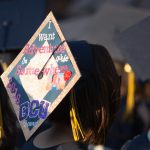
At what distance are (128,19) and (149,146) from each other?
4033 mm

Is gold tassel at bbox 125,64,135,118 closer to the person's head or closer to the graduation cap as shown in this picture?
the graduation cap

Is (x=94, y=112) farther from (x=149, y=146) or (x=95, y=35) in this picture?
(x=95, y=35)

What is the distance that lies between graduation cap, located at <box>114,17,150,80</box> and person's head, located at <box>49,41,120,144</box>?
0.11m

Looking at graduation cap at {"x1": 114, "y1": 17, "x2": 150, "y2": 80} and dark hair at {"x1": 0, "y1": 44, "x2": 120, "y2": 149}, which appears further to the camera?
graduation cap at {"x1": 114, "y1": 17, "x2": 150, "y2": 80}

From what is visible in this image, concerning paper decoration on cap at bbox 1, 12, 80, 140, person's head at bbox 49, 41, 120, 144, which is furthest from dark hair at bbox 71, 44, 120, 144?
paper decoration on cap at bbox 1, 12, 80, 140

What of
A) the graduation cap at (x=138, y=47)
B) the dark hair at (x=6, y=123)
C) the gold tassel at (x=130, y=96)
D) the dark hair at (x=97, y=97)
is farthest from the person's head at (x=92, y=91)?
the gold tassel at (x=130, y=96)

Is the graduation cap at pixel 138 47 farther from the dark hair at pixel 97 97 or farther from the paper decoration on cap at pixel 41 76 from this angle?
the paper decoration on cap at pixel 41 76

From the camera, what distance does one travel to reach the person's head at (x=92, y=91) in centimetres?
255

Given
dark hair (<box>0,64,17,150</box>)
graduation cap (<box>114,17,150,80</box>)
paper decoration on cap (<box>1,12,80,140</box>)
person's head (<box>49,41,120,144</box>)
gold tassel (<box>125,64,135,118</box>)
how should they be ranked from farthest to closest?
gold tassel (<box>125,64,135,118</box>), dark hair (<box>0,64,17,150</box>), graduation cap (<box>114,17,150,80</box>), person's head (<box>49,41,120,144</box>), paper decoration on cap (<box>1,12,80,140</box>)

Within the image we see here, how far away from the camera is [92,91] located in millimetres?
2557

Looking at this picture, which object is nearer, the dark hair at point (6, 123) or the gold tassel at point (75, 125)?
the gold tassel at point (75, 125)

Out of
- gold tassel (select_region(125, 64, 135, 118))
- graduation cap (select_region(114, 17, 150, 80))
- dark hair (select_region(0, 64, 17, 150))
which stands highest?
graduation cap (select_region(114, 17, 150, 80))

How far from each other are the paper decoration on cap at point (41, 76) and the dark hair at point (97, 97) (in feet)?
0.40

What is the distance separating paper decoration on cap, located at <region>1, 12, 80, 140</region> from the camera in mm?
2449
